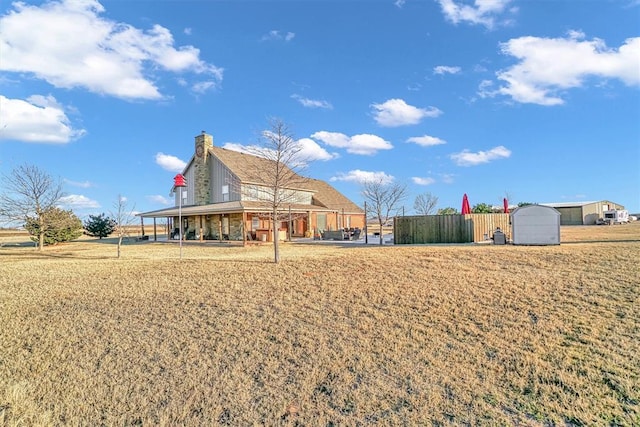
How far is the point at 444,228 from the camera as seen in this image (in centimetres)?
1853

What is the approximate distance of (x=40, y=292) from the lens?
9.05 metres

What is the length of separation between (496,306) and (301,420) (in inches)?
190

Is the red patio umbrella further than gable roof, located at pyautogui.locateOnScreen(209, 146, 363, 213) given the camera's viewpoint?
No

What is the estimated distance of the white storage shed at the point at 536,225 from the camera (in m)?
14.6

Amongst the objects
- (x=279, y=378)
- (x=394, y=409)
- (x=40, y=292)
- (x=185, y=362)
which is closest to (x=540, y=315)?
(x=394, y=409)

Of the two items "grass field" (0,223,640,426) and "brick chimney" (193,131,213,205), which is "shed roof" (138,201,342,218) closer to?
"brick chimney" (193,131,213,205)

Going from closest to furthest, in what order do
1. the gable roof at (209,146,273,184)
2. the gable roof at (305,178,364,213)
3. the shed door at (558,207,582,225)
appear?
the gable roof at (209,146,273,184)
the gable roof at (305,178,364,213)
the shed door at (558,207,582,225)

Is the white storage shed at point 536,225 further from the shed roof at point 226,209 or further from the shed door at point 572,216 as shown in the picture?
the shed door at point 572,216

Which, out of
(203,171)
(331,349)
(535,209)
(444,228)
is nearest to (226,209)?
(203,171)

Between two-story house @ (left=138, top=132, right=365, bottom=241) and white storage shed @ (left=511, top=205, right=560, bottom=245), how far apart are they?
43.7 feet

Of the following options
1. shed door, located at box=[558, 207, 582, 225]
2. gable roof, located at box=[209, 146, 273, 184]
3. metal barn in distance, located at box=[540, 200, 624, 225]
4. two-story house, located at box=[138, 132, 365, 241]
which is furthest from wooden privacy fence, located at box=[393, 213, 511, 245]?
shed door, located at box=[558, 207, 582, 225]

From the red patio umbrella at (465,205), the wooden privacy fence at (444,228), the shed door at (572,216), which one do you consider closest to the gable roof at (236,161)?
the wooden privacy fence at (444,228)

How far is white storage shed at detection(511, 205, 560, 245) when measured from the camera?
14.6 metres

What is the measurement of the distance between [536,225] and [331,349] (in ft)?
43.1
